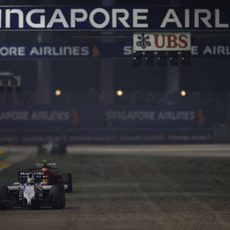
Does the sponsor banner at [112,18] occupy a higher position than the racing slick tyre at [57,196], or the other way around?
the sponsor banner at [112,18]

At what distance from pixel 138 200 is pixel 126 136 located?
50.6m

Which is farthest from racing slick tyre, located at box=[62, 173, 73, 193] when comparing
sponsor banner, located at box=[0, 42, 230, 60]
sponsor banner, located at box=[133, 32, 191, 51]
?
sponsor banner, located at box=[0, 42, 230, 60]

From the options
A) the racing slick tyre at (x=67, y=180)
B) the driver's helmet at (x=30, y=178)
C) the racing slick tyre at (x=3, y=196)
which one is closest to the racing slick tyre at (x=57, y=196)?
the driver's helmet at (x=30, y=178)

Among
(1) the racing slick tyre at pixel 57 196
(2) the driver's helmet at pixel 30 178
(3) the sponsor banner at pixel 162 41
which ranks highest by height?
(3) the sponsor banner at pixel 162 41

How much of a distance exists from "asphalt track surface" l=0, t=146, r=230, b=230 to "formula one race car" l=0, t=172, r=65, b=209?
257 millimetres

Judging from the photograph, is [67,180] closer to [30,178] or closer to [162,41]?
[30,178]

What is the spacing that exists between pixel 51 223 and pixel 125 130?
57091 mm

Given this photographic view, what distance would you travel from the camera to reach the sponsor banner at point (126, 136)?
72.6 meters

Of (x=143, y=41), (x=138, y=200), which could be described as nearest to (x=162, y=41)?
(x=143, y=41)

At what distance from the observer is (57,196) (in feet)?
66.8

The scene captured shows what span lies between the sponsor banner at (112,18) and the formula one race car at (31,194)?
11769mm

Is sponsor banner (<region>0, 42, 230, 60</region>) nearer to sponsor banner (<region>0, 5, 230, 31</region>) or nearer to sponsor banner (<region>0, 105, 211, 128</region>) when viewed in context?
sponsor banner (<region>0, 5, 230, 31</region>)

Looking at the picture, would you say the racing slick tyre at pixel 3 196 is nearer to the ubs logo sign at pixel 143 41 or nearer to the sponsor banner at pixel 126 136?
the ubs logo sign at pixel 143 41

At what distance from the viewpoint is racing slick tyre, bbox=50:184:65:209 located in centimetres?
2017
